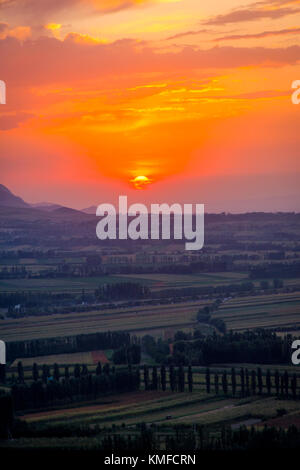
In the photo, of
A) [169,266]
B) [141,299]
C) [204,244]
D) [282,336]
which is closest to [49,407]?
[282,336]

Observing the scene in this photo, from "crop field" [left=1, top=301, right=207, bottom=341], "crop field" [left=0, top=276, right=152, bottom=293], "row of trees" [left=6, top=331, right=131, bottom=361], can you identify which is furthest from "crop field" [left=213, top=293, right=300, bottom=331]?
"crop field" [left=0, top=276, right=152, bottom=293]

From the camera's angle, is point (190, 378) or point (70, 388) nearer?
point (70, 388)

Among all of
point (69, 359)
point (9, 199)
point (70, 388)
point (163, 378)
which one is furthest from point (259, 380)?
point (9, 199)

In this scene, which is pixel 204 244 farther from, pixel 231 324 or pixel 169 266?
pixel 231 324

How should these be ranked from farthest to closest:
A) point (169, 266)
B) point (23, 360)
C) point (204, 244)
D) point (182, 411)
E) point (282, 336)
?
point (204, 244), point (169, 266), point (282, 336), point (23, 360), point (182, 411)

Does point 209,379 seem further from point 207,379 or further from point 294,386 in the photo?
point 294,386

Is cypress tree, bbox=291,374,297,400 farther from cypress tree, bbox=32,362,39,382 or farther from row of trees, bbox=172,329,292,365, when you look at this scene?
cypress tree, bbox=32,362,39,382
